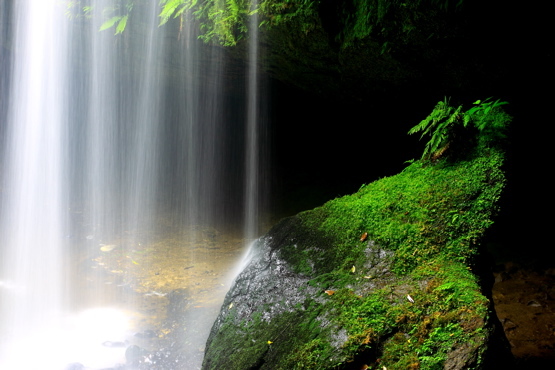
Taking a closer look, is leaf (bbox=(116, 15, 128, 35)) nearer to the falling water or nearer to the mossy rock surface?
the falling water

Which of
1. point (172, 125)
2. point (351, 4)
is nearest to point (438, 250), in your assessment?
point (351, 4)

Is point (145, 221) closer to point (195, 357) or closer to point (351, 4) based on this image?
point (195, 357)

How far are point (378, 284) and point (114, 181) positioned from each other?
1328 cm

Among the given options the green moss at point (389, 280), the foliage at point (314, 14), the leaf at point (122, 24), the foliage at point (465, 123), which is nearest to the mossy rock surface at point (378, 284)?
the green moss at point (389, 280)

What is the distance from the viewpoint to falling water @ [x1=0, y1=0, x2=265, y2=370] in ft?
19.4

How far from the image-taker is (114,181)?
1392cm

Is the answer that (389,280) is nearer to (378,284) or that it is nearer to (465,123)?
(378,284)

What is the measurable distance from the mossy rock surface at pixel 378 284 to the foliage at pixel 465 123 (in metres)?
0.19

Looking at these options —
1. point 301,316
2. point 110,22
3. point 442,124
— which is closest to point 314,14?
point 442,124

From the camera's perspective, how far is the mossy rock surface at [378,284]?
2338 mm

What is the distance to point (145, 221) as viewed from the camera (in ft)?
33.1

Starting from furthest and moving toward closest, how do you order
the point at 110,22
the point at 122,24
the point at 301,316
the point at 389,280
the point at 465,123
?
the point at 110,22 < the point at 122,24 < the point at 465,123 < the point at 301,316 < the point at 389,280

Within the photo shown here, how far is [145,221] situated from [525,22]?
374 inches

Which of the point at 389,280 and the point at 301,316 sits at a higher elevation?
the point at 389,280
